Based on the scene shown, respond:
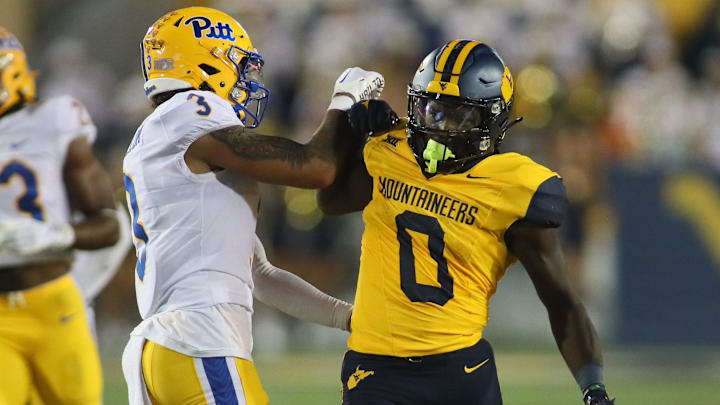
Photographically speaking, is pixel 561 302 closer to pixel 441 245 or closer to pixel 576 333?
pixel 576 333

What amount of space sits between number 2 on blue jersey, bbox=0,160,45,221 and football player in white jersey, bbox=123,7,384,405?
0.63m

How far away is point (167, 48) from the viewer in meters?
3.63

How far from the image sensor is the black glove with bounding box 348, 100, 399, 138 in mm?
3510

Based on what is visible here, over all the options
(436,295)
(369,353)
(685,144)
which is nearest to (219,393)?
(369,353)

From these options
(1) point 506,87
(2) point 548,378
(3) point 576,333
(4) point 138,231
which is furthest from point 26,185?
(2) point 548,378

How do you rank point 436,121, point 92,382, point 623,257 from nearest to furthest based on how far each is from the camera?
point 436,121, point 92,382, point 623,257

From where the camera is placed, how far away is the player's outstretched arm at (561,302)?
11.3ft

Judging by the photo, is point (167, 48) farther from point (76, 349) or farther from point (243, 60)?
point (76, 349)

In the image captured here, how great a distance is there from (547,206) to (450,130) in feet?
1.30

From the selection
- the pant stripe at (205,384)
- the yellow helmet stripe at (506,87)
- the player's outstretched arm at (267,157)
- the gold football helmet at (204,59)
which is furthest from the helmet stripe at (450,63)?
the pant stripe at (205,384)

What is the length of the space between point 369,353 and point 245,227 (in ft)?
1.88

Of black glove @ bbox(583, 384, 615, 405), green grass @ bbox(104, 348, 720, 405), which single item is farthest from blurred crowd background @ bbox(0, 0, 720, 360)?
black glove @ bbox(583, 384, 615, 405)

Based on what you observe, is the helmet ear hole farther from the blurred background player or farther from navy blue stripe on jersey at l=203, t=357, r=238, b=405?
the blurred background player

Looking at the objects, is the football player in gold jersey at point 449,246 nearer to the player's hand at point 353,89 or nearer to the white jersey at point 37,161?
the player's hand at point 353,89
